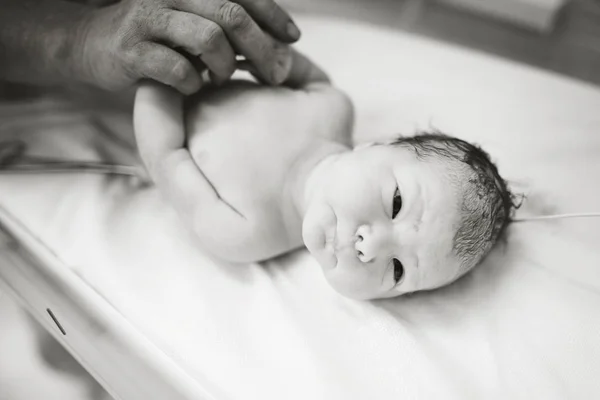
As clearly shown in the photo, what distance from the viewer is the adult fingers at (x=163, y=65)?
93 cm

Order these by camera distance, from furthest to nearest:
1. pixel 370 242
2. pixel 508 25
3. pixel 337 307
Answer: pixel 508 25
pixel 337 307
pixel 370 242

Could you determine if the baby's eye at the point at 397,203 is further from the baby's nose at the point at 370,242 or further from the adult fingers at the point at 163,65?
the adult fingers at the point at 163,65

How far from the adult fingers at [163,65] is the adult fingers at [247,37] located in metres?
0.08

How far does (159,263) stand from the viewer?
0.97 m

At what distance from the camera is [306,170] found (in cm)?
104

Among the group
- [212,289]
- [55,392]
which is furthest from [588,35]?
[55,392]

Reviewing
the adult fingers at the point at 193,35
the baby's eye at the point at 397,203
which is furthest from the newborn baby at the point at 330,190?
the adult fingers at the point at 193,35

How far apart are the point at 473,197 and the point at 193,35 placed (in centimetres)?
52

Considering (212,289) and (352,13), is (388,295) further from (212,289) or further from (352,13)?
(352,13)

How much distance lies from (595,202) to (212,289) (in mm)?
769

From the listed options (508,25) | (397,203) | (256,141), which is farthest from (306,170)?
(508,25)

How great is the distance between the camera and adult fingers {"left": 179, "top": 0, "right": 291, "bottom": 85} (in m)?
0.93

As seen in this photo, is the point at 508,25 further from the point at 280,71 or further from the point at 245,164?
the point at 245,164

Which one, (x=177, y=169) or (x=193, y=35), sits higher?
(x=193, y=35)
